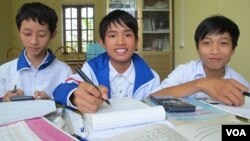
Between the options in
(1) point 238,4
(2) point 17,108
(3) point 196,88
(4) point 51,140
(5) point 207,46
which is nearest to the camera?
(4) point 51,140

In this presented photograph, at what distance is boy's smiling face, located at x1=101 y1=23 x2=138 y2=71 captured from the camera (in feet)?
3.43

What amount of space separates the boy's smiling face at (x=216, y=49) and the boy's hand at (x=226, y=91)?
0.28 m

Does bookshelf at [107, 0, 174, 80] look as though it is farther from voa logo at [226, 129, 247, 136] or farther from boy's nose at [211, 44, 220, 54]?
voa logo at [226, 129, 247, 136]

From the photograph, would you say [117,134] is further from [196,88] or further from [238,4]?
[238,4]

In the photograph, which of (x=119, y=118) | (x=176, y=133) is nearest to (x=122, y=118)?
(x=119, y=118)

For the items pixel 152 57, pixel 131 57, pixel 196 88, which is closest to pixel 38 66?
pixel 131 57

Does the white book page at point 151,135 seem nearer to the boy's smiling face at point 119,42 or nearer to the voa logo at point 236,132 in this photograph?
the voa logo at point 236,132

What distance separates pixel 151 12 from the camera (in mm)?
4293

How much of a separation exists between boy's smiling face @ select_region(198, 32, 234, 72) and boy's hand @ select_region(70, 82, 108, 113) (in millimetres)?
590

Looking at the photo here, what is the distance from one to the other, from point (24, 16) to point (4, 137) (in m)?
0.79

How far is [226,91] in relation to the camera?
0.78 m

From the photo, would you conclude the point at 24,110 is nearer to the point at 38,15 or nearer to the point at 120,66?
the point at 120,66

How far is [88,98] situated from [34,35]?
1.95 ft

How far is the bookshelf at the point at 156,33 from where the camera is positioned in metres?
4.11
